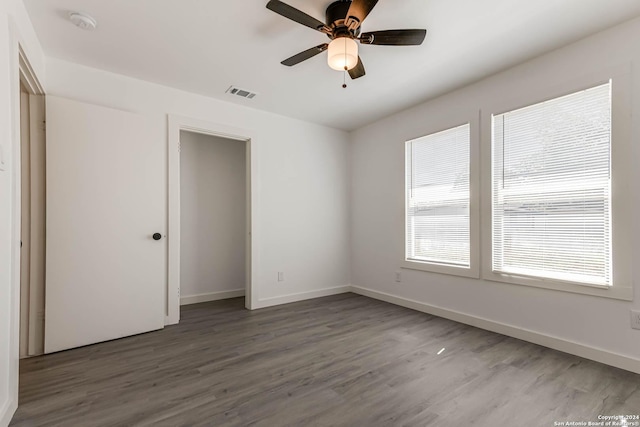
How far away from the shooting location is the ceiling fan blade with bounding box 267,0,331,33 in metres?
1.76

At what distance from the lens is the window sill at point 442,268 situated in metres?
3.25

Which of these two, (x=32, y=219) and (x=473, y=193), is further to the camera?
(x=473, y=193)

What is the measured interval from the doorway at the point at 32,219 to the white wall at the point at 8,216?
3.11ft

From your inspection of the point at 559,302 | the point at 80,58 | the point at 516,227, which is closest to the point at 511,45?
the point at 516,227

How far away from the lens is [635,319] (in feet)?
7.30

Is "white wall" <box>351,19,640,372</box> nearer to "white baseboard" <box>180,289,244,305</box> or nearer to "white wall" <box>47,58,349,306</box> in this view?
"white wall" <box>47,58,349,306</box>

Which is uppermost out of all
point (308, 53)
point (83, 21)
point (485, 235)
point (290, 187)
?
point (83, 21)

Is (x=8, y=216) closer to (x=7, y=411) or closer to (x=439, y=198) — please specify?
(x=7, y=411)

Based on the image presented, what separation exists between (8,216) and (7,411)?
3.53 feet

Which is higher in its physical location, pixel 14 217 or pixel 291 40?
pixel 291 40

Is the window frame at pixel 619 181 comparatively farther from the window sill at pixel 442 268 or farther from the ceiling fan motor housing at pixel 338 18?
the ceiling fan motor housing at pixel 338 18

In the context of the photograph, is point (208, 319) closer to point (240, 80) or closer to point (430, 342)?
point (430, 342)

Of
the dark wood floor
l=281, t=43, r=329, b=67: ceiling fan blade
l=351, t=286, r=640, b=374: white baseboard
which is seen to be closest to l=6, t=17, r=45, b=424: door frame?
the dark wood floor

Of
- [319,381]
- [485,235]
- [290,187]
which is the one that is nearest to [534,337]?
[485,235]
